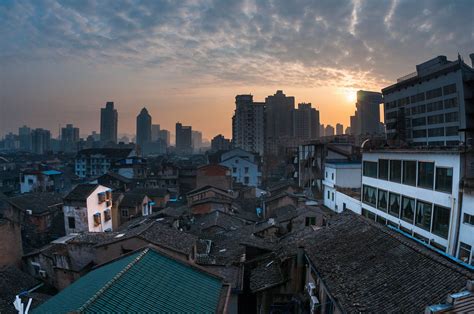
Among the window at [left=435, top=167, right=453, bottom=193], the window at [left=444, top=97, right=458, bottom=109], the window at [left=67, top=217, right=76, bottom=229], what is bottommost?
the window at [left=67, top=217, right=76, bottom=229]

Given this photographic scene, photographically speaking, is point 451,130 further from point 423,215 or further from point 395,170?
point 423,215

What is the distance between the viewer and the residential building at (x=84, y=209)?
29656mm

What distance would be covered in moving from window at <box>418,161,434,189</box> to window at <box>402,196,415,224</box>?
4.19 feet

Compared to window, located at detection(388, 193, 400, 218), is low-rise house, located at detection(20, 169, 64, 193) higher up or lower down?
lower down

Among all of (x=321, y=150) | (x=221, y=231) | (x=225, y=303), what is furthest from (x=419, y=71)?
(x=225, y=303)

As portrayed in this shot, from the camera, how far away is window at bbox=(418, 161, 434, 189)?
648 inches

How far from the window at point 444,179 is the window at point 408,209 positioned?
92.7 inches

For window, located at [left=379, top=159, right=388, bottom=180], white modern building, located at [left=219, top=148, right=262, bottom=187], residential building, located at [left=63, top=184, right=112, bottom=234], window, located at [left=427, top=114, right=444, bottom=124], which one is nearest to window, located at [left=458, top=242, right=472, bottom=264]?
window, located at [left=379, top=159, right=388, bottom=180]

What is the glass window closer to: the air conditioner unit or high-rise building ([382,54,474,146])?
the air conditioner unit

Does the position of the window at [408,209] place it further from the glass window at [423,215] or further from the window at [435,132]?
the window at [435,132]

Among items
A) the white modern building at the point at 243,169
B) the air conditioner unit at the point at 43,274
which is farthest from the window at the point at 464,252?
the white modern building at the point at 243,169

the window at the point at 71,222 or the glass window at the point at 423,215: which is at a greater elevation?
the glass window at the point at 423,215

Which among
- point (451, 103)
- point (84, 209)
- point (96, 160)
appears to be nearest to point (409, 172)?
point (84, 209)

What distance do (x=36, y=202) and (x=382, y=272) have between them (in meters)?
35.5
